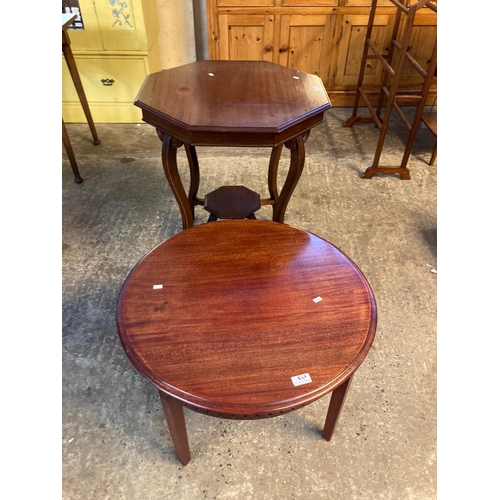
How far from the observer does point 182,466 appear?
1.42 meters

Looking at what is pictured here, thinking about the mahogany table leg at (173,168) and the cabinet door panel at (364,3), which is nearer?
the mahogany table leg at (173,168)

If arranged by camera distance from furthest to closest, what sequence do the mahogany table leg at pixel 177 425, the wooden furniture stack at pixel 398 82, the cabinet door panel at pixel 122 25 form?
1. the cabinet door panel at pixel 122 25
2. the wooden furniture stack at pixel 398 82
3. the mahogany table leg at pixel 177 425

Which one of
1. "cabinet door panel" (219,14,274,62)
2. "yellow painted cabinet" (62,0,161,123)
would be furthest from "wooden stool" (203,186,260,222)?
"cabinet door panel" (219,14,274,62)

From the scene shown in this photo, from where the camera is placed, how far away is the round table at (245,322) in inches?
40.6

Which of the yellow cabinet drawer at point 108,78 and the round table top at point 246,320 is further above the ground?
the round table top at point 246,320

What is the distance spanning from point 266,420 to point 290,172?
1.14m

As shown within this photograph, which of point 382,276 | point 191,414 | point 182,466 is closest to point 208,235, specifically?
point 191,414

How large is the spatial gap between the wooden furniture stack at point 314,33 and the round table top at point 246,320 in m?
2.40

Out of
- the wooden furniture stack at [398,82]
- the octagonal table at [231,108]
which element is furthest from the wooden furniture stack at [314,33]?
the octagonal table at [231,108]

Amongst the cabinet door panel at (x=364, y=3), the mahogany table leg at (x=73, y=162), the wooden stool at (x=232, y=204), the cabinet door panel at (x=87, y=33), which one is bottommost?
the mahogany table leg at (x=73, y=162)

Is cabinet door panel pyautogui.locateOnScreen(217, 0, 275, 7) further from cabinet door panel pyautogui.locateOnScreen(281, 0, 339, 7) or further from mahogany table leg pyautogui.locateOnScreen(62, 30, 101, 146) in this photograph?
mahogany table leg pyautogui.locateOnScreen(62, 30, 101, 146)

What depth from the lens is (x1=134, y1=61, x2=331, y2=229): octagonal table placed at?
1.63m

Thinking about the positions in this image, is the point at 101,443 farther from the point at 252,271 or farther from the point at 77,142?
the point at 77,142

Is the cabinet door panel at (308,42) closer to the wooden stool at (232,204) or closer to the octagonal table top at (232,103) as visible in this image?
the octagonal table top at (232,103)
